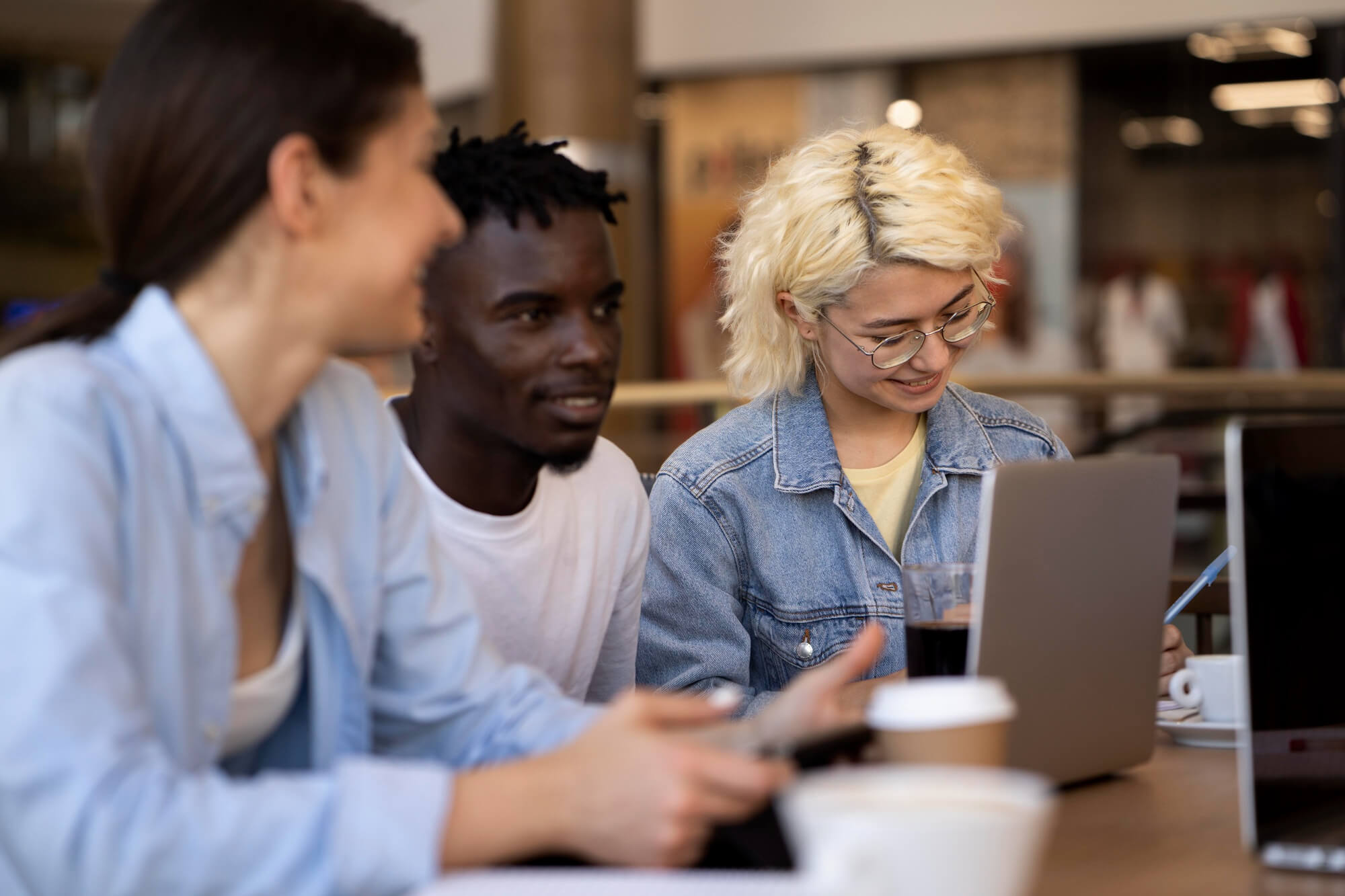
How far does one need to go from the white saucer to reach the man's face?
2.24ft

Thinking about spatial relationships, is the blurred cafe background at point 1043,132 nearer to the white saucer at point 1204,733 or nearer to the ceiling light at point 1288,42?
the ceiling light at point 1288,42

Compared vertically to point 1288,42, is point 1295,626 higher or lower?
lower

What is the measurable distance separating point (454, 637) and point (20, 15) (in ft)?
36.7

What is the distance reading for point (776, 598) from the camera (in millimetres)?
1904

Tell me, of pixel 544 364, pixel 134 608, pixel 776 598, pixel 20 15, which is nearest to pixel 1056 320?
pixel 776 598

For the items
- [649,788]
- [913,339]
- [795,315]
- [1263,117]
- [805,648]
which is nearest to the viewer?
[649,788]

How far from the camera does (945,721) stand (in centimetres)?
97

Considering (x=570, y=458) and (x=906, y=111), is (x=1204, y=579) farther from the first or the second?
(x=906, y=111)

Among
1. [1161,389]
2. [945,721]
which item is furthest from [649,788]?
[1161,389]

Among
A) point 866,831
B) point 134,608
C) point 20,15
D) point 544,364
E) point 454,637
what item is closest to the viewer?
point 866,831

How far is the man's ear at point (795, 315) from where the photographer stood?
6.87 feet

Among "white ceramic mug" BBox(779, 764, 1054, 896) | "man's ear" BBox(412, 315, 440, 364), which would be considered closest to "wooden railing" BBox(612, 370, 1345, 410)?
"man's ear" BBox(412, 315, 440, 364)

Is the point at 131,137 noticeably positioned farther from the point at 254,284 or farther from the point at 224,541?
the point at 224,541

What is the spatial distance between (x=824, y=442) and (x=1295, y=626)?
0.97 m
